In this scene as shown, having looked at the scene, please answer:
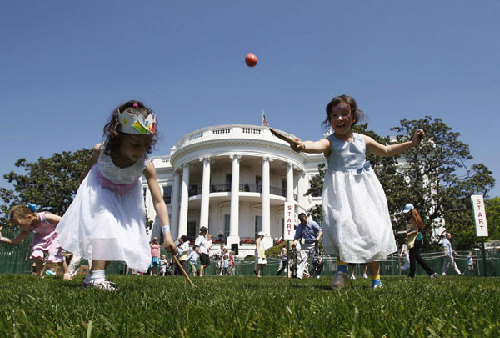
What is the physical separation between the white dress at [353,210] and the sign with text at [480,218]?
7496 millimetres

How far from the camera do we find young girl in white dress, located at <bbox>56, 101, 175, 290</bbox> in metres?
3.72

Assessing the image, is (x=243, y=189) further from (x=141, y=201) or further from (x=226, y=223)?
(x=141, y=201)

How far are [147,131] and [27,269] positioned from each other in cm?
1111

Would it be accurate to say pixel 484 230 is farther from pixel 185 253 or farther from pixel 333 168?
pixel 185 253

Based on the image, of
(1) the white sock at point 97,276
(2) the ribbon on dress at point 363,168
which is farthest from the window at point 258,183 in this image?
(1) the white sock at point 97,276

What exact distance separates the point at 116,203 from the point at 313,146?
6.87ft

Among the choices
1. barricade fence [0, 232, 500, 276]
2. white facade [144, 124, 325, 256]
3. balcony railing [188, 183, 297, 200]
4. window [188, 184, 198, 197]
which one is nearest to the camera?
barricade fence [0, 232, 500, 276]

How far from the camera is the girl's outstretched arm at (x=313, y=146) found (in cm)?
368

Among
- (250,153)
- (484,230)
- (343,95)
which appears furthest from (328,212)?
(250,153)

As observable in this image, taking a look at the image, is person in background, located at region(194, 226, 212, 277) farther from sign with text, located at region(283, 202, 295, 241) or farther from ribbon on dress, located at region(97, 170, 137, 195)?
ribbon on dress, located at region(97, 170, 137, 195)

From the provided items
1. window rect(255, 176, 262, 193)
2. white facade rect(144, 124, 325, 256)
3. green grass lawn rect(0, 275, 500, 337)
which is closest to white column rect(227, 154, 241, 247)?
white facade rect(144, 124, 325, 256)

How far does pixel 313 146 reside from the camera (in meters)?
4.07

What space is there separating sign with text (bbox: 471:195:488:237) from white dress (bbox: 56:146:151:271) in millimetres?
9397

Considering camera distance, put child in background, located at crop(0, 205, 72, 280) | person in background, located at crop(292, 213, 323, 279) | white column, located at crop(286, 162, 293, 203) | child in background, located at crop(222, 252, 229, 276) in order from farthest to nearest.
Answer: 1. white column, located at crop(286, 162, 293, 203)
2. child in background, located at crop(222, 252, 229, 276)
3. person in background, located at crop(292, 213, 323, 279)
4. child in background, located at crop(0, 205, 72, 280)
